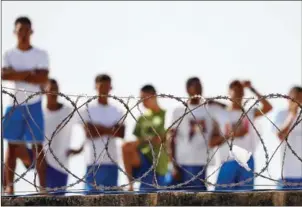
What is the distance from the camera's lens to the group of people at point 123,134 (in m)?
9.37

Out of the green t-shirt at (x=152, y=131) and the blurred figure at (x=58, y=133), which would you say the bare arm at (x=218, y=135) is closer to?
the green t-shirt at (x=152, y=131)

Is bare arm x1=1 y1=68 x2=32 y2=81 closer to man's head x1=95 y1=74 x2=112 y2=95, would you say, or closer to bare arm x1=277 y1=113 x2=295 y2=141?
man's head x1=95 y1=74 x2=112 y2=95

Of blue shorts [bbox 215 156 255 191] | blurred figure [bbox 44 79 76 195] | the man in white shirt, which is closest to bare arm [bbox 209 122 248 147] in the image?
blue shorts [bbox 215 156 255 191]

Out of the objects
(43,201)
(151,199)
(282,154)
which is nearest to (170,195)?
(151,199)

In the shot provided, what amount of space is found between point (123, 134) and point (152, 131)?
0.35 metres

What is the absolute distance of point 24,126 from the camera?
9430 mm

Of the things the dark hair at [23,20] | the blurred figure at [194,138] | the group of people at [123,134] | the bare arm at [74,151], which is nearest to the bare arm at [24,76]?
the group of people at [123,134]

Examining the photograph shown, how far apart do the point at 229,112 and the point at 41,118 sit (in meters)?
2.24

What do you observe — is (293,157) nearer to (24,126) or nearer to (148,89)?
(148,89)

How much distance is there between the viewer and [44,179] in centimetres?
925

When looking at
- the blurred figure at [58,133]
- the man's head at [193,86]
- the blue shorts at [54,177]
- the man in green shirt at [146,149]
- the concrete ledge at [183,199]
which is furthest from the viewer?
the man's head at [193,86]

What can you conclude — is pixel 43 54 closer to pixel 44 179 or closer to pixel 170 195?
pixel 44 179

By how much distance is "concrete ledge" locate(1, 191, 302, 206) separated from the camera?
778 centimetres

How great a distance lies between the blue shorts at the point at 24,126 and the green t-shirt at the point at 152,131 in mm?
1191
